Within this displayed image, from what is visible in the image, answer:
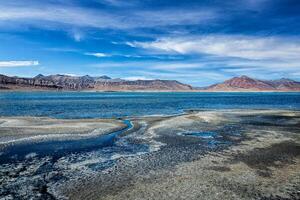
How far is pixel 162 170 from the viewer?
13758 millimetres

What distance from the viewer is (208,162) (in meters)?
15.2

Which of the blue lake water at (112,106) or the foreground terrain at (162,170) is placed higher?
the foreground terrain at (162,170)

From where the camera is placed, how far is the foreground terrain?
10992mm

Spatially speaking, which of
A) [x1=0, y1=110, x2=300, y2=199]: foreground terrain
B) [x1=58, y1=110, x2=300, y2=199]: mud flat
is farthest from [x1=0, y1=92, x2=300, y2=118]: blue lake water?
[x1=58, y1=110, x2=300, y2=199]: mud flat

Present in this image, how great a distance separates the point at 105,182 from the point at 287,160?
9.96m

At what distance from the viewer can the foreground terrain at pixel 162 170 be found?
11.0m

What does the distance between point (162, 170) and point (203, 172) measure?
196cm

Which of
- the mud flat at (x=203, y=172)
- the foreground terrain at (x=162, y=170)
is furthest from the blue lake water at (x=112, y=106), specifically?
the mud flat at (x=203, y=172)

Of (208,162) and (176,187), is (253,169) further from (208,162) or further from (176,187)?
(176,187)

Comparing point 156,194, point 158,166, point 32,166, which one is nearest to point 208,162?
point 158,166

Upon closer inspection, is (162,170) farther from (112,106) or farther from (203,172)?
(112,106)

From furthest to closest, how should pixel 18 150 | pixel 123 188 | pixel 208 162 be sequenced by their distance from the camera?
pixel 18 150 → pixel 208 162 → pixel 123 188

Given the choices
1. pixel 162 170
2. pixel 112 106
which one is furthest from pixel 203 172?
pixel 112 106

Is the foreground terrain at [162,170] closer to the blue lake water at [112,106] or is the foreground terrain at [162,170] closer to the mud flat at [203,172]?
the mud flat at [203,172]
